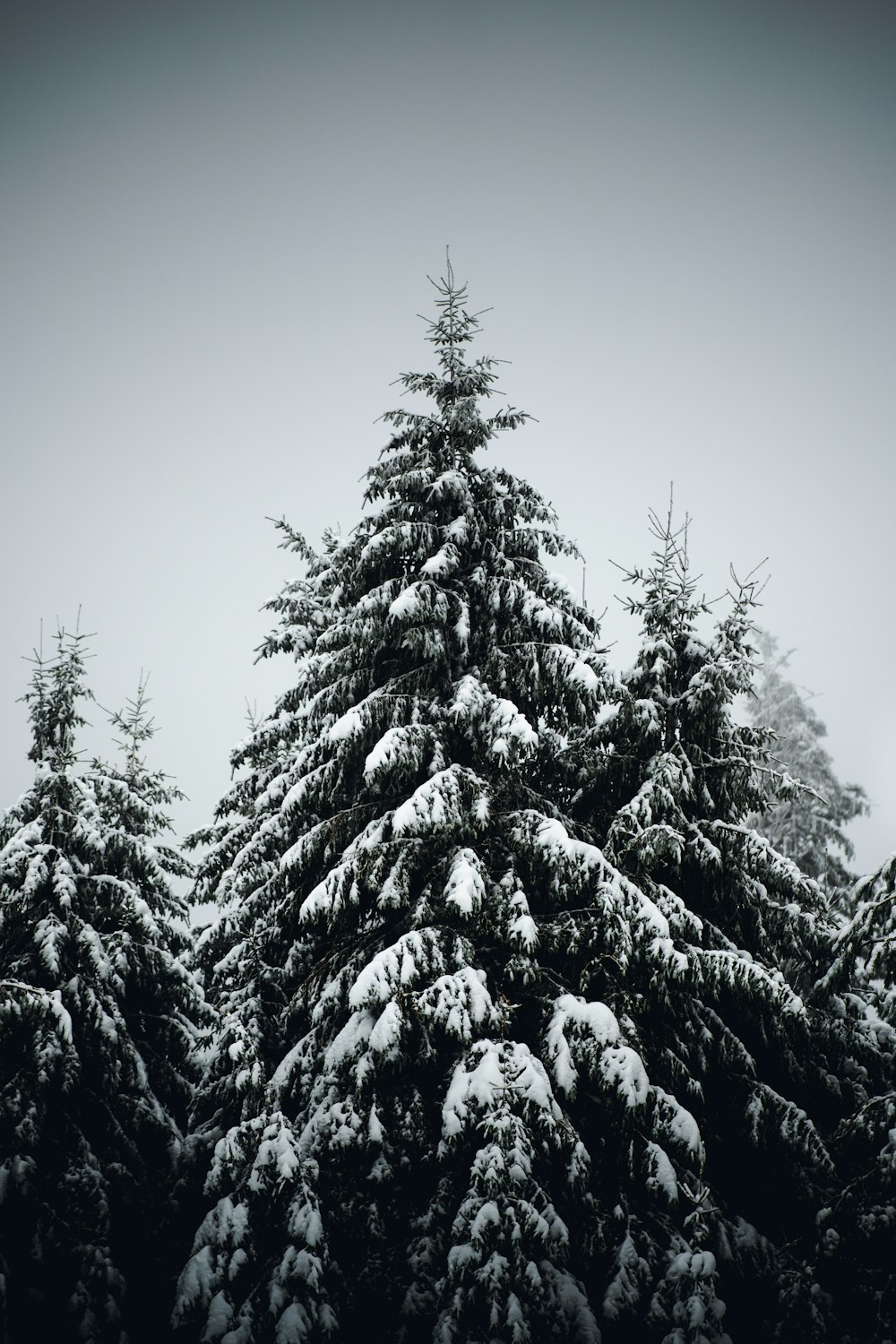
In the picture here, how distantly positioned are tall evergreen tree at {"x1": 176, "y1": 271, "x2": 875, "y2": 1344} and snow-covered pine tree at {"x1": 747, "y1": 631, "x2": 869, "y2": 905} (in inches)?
384

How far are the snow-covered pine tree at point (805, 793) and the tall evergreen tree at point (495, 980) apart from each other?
9.74 meters

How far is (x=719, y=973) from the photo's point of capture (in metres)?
8.38

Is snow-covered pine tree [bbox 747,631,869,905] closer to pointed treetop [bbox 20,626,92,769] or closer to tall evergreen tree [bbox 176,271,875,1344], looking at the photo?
tall evergreen tree [bbox 176,271,875,1344]

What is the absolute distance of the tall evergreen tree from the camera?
7121mm

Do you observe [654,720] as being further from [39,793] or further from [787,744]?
[787,744]

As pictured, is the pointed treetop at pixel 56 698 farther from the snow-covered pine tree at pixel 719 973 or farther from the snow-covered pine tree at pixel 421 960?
the snow-covered pine tree at pixel 719 973

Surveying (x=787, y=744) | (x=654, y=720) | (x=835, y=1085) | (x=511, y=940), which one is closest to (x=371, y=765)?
(x=511, y=940)

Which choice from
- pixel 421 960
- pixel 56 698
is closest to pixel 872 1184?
pixel 421 960

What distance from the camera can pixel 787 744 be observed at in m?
22.1

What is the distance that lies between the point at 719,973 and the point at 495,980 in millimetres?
2643

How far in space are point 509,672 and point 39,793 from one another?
24.1ft

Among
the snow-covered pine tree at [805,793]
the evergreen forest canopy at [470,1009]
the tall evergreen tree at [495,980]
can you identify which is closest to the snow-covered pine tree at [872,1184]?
the evergreen forest canopy at [470,1009]

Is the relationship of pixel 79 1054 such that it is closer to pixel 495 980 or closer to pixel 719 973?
pixel 495 980

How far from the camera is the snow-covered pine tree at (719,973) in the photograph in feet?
25.5
